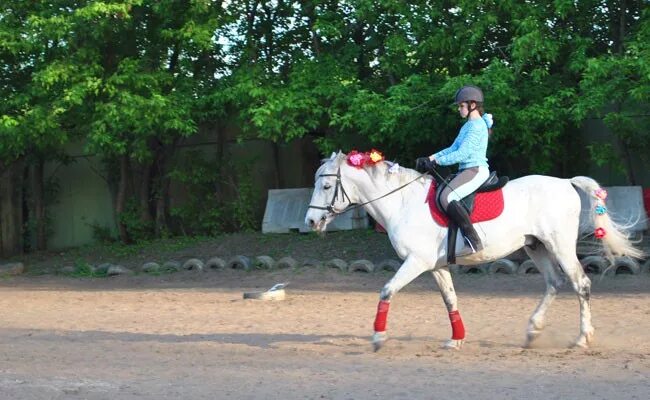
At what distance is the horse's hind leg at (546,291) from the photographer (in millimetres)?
10148

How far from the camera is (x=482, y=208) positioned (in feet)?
32.8

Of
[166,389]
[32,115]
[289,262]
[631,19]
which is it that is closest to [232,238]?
[289,262]

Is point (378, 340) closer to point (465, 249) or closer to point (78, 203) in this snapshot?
point (465, 249)

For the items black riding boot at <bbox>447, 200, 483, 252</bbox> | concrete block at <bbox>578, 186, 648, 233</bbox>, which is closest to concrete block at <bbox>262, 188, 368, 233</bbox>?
concrete block at <bbox>578, 186, 648, 233</bbox>

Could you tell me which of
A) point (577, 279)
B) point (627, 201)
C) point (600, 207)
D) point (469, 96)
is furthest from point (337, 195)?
point (627, 201)

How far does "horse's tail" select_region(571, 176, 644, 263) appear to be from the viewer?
10422mm

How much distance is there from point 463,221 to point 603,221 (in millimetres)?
1838

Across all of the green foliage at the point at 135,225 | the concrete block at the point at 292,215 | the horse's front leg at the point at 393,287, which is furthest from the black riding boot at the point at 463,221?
the green foliage at the point at 135,225

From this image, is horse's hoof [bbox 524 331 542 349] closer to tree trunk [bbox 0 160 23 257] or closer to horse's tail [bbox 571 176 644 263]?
horse's tail [bbox 571 176 644 263]

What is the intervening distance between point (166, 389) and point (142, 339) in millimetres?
3304

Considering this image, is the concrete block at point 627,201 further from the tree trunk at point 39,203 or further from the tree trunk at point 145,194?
the tree trunk at point 39,203

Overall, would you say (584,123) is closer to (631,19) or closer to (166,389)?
(631,19)

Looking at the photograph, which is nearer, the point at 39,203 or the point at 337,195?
the point at 337,195

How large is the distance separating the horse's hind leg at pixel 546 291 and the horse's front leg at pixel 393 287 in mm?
1418
